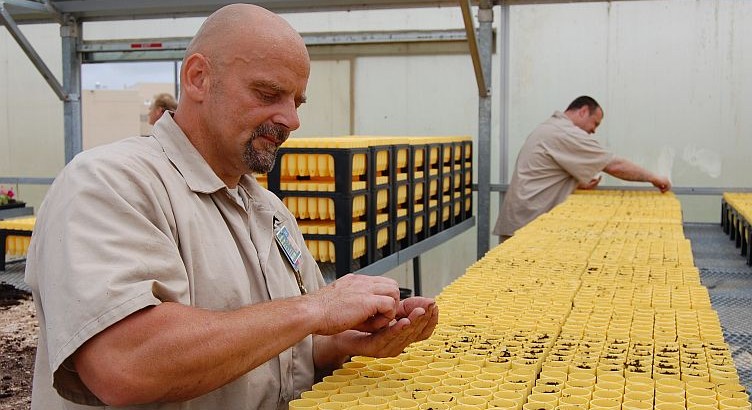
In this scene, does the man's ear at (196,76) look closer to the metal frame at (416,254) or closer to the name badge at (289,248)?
the name badge at (289,248)

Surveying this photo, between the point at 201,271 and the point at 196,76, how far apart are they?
0.38 meters

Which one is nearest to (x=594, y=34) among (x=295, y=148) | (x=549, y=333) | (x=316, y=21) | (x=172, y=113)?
(x=316, y=21)

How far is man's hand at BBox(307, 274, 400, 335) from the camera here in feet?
4.94

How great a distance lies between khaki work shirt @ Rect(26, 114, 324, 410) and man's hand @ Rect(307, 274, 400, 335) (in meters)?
0.17

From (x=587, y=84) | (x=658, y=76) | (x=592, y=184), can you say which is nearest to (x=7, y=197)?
(x=592, y=184)

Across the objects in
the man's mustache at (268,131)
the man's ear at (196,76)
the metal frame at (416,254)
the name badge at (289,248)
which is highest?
the man's ear at (196,76)

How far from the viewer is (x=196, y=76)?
1.62 metres

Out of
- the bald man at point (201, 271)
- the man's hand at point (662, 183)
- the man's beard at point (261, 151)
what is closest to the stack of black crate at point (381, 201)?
the man's hand at point (662, 183)

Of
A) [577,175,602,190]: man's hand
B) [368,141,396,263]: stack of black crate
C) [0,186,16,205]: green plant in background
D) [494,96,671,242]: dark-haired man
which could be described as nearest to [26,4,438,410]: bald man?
[368,141,396,263]: stack of black crate

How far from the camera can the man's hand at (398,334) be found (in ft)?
5.84

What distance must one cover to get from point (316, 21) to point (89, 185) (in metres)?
6.42

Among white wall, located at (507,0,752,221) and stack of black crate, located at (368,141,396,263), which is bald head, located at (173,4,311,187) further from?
white wall, located at (507,0,752,221)

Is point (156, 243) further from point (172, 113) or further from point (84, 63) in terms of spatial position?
point (84, 63)

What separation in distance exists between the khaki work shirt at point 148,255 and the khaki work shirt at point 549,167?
4935 mm
